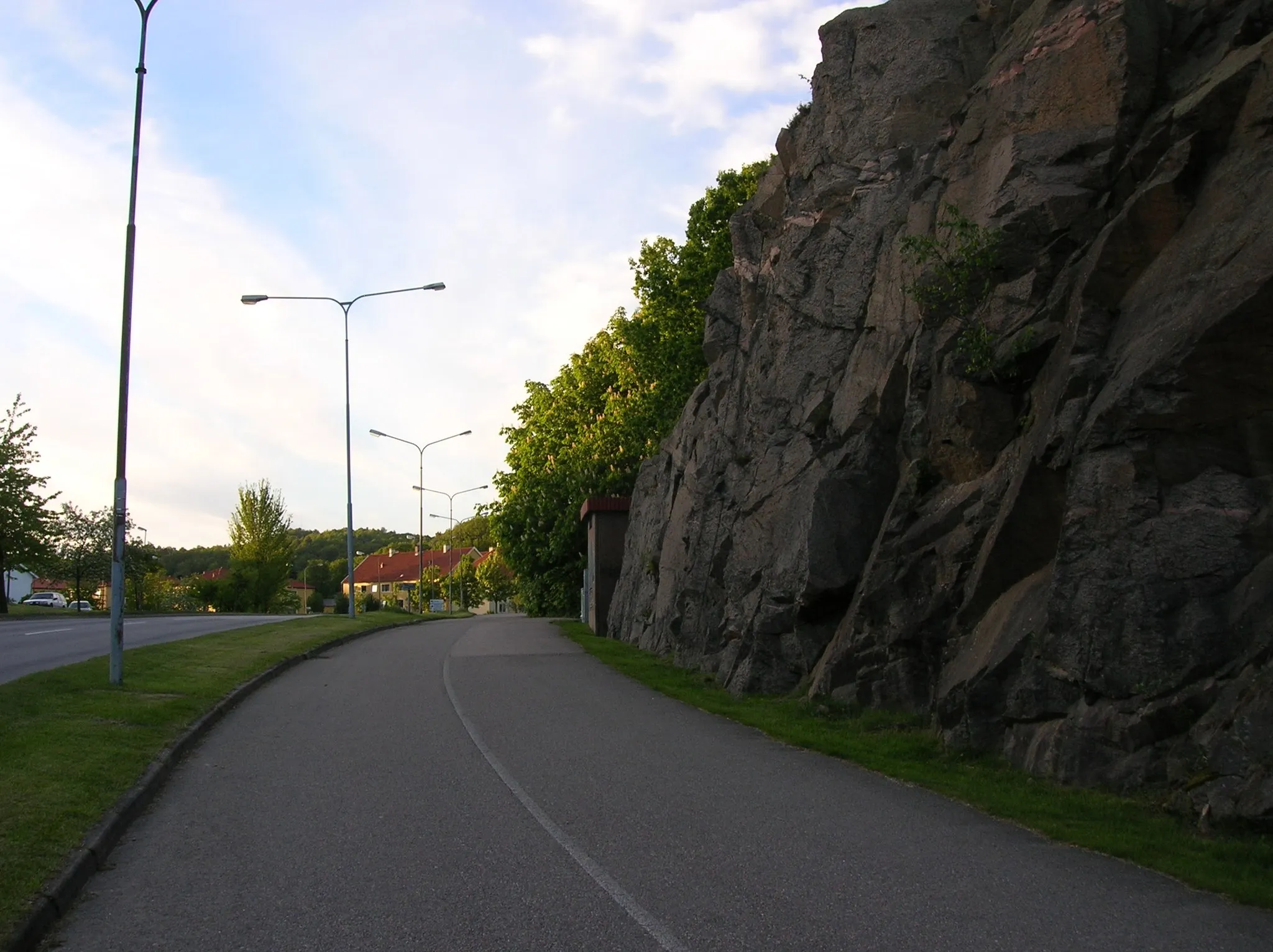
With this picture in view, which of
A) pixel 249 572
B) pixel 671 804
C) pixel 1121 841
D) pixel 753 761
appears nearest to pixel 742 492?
pixel 753 761

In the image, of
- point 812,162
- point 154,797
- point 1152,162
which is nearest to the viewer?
point 154,797

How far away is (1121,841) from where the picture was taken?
7.63 meters

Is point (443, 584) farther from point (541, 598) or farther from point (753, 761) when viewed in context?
point (753, 761)

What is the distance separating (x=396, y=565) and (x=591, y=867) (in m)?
153

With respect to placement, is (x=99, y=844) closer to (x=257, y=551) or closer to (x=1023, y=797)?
(x=1023, y=797)

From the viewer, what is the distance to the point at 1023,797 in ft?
30.2

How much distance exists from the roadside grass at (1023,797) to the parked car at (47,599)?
2781 inches

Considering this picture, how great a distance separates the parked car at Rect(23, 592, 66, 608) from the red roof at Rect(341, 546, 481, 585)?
58.0m

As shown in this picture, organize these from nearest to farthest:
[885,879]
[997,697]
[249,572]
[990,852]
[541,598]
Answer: [885,879]
[990,852]
[997,697]
[541,598]
[249,572]

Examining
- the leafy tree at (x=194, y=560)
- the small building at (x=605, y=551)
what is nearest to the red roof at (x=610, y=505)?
the small building at (x=605, y=551)

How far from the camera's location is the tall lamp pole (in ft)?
52.7

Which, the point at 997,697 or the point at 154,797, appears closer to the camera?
the point at 154,797

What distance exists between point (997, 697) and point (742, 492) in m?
10.9

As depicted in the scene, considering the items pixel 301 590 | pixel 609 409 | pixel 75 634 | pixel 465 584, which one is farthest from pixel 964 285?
pixel 301 590
